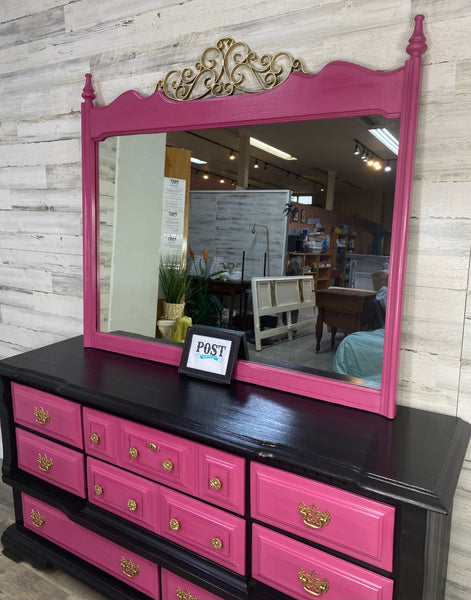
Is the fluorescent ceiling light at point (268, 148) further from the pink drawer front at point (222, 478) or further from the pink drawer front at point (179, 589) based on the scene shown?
the pink drawer front at point (179, 589)

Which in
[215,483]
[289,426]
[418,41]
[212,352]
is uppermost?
[418,41]

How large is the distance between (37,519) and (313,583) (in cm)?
123

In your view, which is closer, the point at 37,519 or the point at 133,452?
the point at 133,452

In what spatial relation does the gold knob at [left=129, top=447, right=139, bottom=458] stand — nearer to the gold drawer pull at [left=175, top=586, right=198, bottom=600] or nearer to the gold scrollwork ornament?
the gold drawer pull at [left=175, top=586, right=198, bottom=600]

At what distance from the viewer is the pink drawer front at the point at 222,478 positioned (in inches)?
48.9

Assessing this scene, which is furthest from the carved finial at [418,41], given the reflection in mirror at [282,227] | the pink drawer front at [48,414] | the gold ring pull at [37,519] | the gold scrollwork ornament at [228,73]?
the gold ring pull at [37,519]

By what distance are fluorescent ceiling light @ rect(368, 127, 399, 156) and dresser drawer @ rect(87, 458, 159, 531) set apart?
4.26ft

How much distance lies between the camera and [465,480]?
1.33m

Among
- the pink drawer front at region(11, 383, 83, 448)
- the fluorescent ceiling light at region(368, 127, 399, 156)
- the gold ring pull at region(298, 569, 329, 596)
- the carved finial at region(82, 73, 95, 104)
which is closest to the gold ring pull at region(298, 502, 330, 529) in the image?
the gold ring pull at region(298, 569, 329, 596)

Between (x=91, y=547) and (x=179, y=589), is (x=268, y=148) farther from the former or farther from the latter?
(x=91, y=547)

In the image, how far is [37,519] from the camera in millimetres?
1794

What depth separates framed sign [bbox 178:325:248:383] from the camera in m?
1.53

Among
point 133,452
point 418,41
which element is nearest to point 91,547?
point 133,452

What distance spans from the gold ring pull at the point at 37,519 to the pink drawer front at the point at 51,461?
7.1 inches
